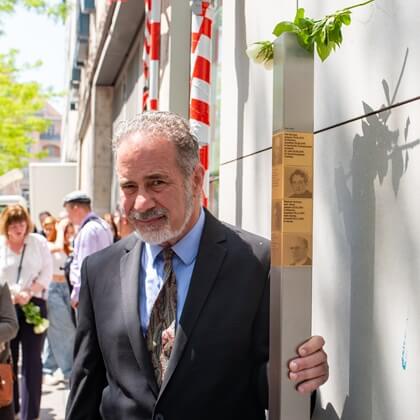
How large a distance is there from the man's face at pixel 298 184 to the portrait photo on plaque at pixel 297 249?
0.38 feet

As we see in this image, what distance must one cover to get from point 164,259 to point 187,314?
0.27 meters

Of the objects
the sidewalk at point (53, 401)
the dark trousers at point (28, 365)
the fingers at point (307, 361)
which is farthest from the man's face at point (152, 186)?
the sidewalk at point (53, 401)

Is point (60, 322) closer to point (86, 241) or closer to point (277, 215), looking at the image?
point (86, 241)

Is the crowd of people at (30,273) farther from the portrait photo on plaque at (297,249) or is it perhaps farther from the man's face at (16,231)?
the portrait photo on plaque at (297,249)

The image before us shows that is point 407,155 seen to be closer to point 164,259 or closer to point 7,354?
point 164,259

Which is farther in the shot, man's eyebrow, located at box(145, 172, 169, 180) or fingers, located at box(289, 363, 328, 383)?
man's eyebrow, located at box(145, 172, 169, 180)

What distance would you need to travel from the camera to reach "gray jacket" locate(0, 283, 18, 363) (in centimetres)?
462

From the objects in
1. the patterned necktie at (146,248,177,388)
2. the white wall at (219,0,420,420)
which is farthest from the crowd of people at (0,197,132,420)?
the white wall at (219,0,420,420)

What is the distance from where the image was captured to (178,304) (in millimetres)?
2434

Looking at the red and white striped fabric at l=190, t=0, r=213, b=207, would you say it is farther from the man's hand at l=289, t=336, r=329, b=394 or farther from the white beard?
the man's hand at l=289, t=336, r=329, b=394

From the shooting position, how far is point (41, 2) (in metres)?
16.8

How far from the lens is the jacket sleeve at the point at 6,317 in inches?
181

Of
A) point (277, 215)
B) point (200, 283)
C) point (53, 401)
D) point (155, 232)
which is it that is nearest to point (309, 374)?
point (277, 215)

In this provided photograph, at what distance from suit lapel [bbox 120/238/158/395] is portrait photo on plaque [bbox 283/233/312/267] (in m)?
0.72
